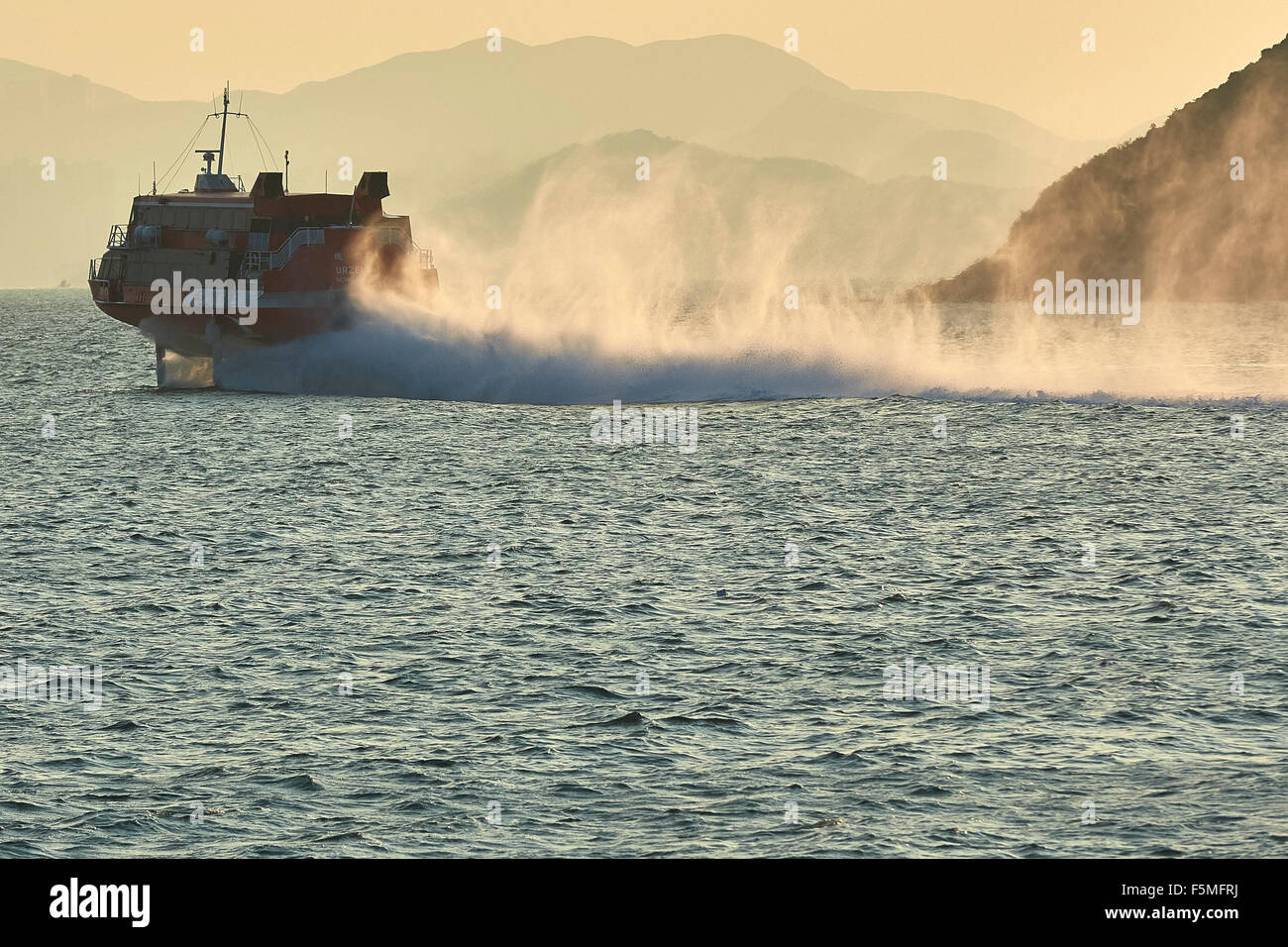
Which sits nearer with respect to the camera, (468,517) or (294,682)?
(294,682)

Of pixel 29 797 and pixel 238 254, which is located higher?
pixel 238 254

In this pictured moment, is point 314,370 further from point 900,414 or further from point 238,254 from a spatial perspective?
point 900,414

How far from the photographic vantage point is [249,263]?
67.0 metres

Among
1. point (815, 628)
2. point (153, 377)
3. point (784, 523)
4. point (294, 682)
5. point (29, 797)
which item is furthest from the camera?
point (153, 377)

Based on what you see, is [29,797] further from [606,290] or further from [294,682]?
[606,290]

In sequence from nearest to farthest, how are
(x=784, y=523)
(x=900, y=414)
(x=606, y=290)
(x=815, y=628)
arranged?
1. (x=815, y=628)
2. (x=784, y=523)
3. (x=900, y=414)
4. (x=606, y=290)

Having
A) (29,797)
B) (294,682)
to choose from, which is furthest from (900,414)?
(29,797)

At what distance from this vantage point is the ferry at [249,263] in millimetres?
65562

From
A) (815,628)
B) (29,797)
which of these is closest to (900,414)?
(815,628)

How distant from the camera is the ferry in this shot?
6556cm

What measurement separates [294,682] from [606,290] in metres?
62.7
